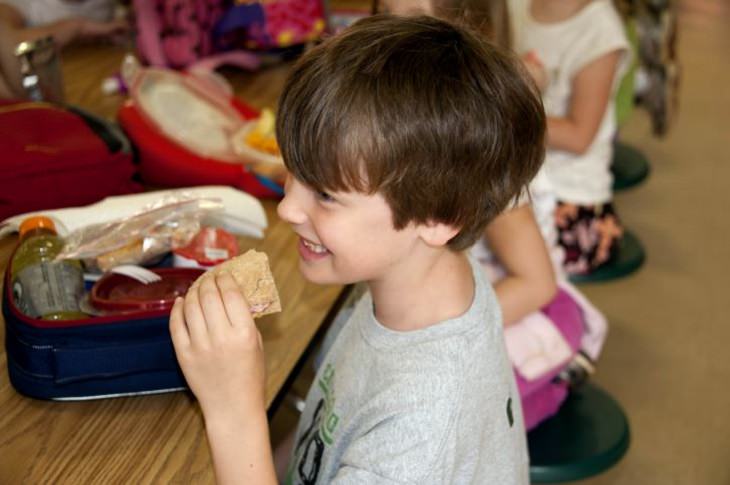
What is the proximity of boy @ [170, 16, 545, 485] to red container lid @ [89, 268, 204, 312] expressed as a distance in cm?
11

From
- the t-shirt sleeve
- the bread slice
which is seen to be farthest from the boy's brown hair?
the t-shirt sleeve

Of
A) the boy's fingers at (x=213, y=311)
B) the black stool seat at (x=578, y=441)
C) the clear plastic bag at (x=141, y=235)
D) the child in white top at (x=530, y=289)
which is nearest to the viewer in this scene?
the boy's fingers at (x=213, y=311)

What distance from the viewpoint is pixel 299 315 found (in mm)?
1171

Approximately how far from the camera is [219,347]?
2.87 ft

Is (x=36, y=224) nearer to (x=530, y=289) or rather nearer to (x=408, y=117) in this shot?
(x=408, y=117)

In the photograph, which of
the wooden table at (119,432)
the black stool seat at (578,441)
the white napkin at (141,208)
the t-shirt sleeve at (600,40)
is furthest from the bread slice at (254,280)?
the t-shirt sleeve at (600,40)

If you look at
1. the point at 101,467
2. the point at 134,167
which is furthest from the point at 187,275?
the point at 134,167

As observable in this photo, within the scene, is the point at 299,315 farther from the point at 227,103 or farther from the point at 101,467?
the point at 227,103

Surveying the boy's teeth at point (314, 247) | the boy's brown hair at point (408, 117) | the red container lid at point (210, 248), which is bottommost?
the red container lid at point (210, 248)

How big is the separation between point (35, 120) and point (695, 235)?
7.66 feet

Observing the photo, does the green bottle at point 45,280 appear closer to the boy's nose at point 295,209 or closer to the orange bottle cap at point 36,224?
the orange bottle cap at point 36,224

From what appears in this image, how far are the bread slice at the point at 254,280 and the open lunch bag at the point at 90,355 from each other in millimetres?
106

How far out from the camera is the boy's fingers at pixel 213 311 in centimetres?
87

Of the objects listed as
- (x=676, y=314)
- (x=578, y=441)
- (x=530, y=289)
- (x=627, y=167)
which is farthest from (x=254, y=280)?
(x=627, y=167)
